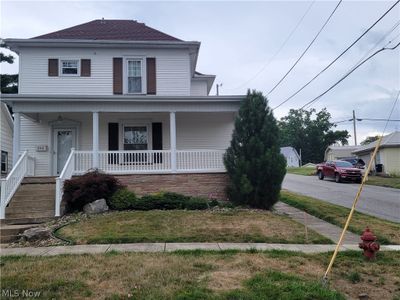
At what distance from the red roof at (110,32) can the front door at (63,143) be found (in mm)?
4866

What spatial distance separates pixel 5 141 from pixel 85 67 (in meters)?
7.25

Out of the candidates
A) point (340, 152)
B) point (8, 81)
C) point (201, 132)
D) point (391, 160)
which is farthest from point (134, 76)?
point (340, 152)

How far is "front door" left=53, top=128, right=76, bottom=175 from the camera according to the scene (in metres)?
17.4

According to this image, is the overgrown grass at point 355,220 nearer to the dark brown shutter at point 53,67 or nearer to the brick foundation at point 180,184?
the brick foundation at point 180,184

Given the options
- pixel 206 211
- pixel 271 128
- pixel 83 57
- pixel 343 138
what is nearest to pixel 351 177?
pixel 271 128

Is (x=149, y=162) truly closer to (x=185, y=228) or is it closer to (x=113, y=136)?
(x=113, y=136)

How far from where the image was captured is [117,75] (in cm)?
1833

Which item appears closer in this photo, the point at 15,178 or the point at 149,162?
the point at 15,178

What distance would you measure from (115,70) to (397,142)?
28.2 meters

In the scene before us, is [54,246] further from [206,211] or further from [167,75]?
[167,75]

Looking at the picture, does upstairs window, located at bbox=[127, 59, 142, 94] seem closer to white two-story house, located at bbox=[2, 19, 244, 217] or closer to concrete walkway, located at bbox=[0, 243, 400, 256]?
white two-story house, located at bbox=[2, 19, 244, 217]

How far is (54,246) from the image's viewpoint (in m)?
8.75

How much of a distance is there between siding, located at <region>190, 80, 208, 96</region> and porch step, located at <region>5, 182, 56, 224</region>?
10214 millimetres

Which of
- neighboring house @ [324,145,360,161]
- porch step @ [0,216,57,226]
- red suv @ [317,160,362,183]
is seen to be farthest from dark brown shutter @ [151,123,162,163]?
neighboring house @ [324,145,360,161]
